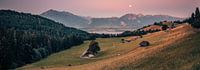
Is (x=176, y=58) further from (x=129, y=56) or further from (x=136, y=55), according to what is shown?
(x=129, y=56)

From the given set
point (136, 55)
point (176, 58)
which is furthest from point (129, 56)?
point (176, 58)

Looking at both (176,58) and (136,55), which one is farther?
(136,55)

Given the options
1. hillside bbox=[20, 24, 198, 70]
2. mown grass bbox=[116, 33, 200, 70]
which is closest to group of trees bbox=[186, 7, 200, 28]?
hillside bbox=[20, 24, 198, 70]

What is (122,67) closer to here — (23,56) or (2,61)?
(2,61)

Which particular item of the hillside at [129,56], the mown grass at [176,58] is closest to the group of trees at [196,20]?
the hillside at [129,56]

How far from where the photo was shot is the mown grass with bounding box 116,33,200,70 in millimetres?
55891

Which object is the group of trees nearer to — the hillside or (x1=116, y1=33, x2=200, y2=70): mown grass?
the hillside

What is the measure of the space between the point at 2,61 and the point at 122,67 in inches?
3729

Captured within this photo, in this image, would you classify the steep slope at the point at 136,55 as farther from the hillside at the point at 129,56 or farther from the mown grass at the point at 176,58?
the mown grass at the point at 176,58

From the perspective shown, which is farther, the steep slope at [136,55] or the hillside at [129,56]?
the hillside at [129,56]

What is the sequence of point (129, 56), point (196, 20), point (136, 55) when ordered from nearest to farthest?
point (136, 55), point (129, 56), point (196, 20)

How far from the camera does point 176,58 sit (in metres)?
61.4

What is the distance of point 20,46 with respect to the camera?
183 metres

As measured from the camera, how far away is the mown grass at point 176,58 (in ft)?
183
